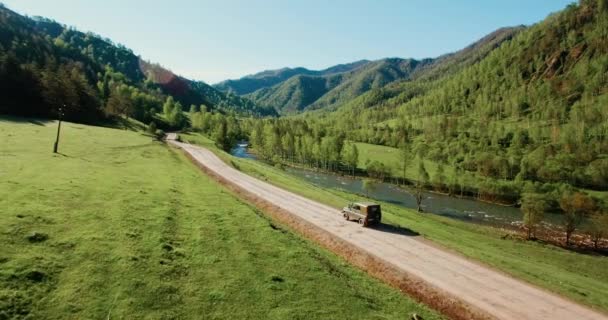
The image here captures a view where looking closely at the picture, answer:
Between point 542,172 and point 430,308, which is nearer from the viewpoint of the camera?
point 430,308

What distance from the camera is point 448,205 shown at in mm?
125188

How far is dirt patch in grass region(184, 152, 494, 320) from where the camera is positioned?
90.1ft

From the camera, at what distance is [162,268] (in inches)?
1009

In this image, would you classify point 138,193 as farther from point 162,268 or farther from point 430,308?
point 430,308

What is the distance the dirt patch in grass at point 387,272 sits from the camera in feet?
90.1

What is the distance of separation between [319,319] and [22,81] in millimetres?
152932

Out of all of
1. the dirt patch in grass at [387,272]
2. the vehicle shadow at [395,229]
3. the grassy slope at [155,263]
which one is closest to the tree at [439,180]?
the vehicle shadow at [395,229]

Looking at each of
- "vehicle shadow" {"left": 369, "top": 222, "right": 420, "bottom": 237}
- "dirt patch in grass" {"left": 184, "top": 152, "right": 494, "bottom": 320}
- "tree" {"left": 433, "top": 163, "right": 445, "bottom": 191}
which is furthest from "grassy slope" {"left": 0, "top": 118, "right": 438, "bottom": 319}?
"tree" {"left": 433, "top": 163, "right": 445, "bottom": 191}

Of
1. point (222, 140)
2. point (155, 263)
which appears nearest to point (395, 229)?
point (155, 263)

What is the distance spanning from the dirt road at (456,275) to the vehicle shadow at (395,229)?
128cm

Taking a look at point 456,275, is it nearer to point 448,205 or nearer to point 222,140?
point 448,205

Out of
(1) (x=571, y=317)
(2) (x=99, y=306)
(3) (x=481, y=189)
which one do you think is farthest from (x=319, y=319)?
(3) (x=481, y=189)

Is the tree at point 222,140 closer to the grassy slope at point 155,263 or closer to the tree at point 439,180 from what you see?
the tree at point 439,180

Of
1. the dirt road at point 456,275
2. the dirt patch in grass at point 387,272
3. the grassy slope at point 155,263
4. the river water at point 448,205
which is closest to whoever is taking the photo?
the grassy slope at point 155,263
